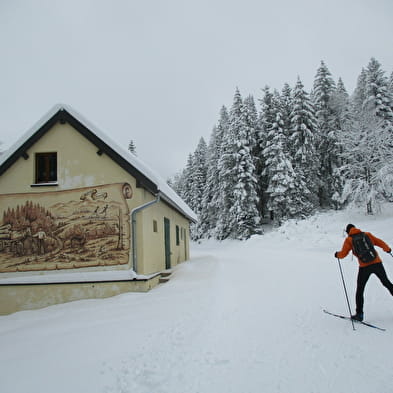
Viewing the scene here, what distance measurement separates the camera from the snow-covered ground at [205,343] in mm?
3416

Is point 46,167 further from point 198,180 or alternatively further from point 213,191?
point 198,180

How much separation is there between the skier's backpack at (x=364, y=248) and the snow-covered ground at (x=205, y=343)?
1.13m

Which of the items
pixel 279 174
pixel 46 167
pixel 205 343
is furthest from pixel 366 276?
pixel 279 174

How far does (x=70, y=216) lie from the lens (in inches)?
363

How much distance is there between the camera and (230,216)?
29.7 metres

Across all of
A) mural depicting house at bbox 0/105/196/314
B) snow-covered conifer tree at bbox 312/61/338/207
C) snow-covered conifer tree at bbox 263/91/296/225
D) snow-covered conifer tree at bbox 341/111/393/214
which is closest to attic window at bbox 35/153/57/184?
mural depicting house at bbox 0/105/196/314

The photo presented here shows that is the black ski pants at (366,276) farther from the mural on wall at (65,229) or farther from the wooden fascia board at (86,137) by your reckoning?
the mural on wall at (65,229)

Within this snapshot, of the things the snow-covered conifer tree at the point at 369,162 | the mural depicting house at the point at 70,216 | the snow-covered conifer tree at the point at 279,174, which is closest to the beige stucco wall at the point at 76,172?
the mural depicting house at the point at 70,216

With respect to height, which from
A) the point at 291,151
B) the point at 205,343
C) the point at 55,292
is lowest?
the point at 55,292

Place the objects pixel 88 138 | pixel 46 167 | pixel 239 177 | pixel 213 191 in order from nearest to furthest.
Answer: pixel 88 138, pixel 46 167, pixel 239 177, pixel 213 191

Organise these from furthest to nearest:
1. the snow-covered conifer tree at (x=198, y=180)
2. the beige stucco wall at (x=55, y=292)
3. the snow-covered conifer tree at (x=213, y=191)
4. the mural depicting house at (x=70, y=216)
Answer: the snow-covered conifer tree at (x=198, y=180), the snow-covered conifer tree at (x=213, y=191), the mural depicting house at (x=70, y=216), the beige stucco wall at (x=55, y=292)

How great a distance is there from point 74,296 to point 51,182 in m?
3.82

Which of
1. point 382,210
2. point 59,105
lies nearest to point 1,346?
point 59,105

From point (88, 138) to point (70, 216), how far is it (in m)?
2.66
